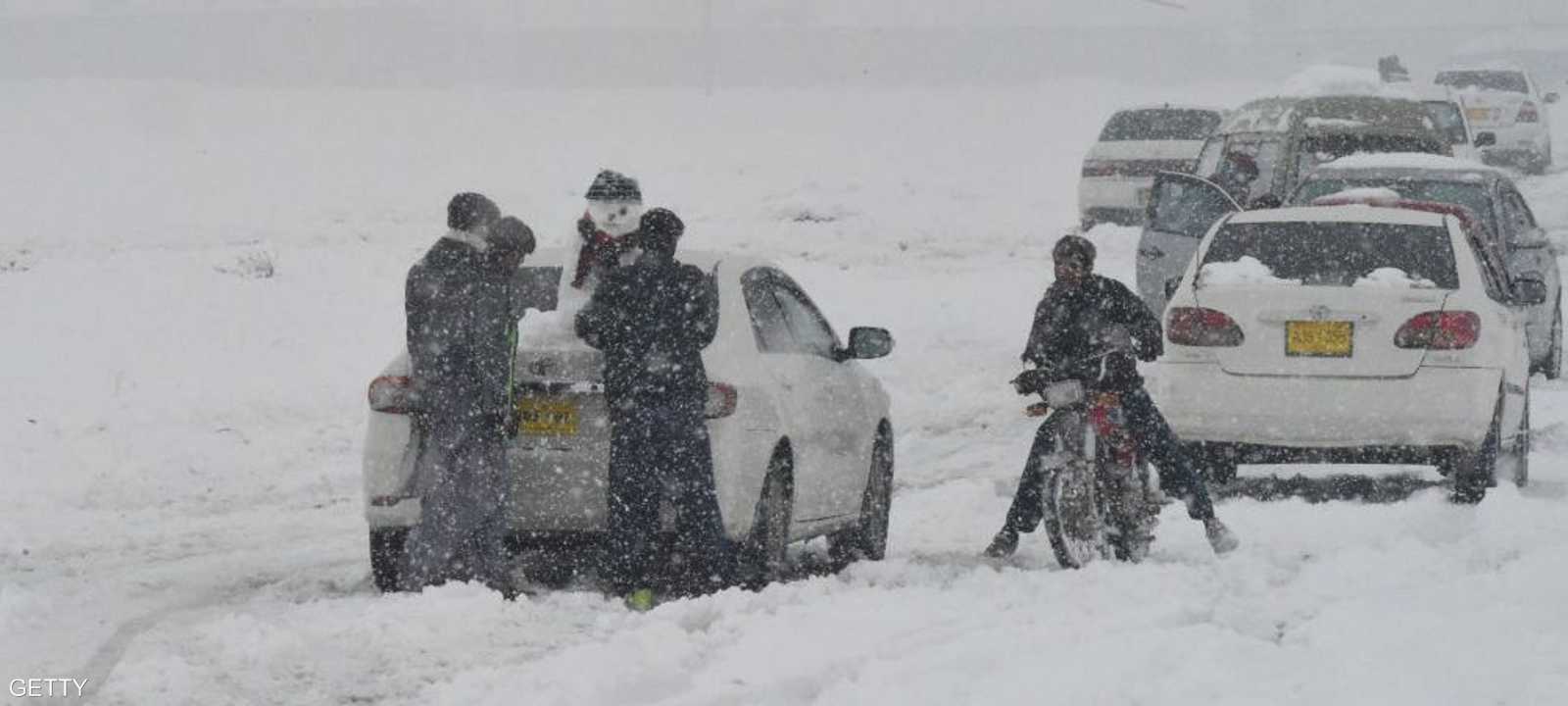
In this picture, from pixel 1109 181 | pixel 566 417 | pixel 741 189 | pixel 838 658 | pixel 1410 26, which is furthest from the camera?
pixel 1410 26

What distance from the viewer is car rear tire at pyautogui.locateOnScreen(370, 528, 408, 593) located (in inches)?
392

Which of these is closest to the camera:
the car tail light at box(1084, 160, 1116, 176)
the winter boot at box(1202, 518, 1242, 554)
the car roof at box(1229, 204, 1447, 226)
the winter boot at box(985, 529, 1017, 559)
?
the winter boot at box(1202, 518, 1242, 554)

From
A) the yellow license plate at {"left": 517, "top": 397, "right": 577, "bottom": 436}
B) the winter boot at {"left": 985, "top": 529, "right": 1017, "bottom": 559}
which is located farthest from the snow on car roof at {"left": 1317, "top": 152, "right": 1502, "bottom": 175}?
the yellow license plate at {"left": 517, "top": 397, "right": 577, "bottom": 436}

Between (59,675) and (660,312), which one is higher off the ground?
(660,312)

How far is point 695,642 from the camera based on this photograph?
8.12 m

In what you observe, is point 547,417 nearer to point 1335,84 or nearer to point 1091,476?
point 1091,476

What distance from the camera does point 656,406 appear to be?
9500 mm

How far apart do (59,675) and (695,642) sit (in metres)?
1.99

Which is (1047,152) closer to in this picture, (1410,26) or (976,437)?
(1410,26)

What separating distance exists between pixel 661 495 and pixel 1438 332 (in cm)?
476

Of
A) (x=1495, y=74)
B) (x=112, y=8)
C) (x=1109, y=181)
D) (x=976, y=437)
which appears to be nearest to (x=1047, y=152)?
(x=1495, y=74)

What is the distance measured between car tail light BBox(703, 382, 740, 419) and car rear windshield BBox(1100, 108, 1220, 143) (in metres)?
23.2

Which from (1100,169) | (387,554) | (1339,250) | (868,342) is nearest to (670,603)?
(387,554)

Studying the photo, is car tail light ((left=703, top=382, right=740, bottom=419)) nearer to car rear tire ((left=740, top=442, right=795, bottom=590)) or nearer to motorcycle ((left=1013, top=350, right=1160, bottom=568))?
car rear tire ((left=740, top=442, right=795, bottom=590))
